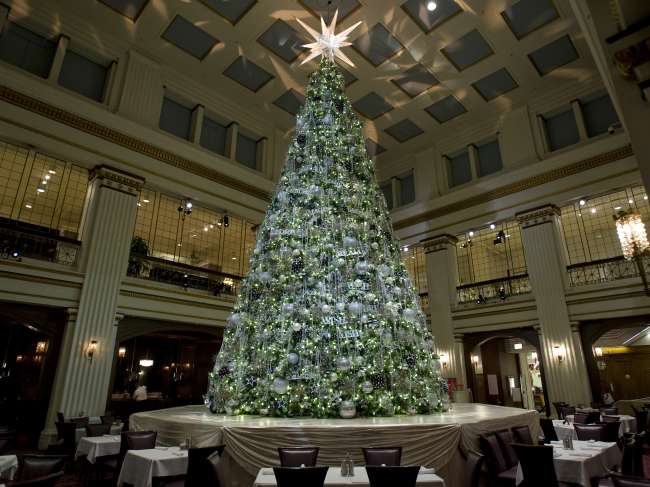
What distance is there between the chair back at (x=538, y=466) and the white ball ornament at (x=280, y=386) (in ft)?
8.64

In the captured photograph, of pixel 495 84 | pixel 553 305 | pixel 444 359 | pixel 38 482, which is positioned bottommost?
pixel 38 482

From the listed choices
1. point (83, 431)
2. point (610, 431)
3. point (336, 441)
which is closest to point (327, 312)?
point (336, 441)

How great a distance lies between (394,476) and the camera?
2.91 metres

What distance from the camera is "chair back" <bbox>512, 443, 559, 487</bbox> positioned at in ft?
11.6

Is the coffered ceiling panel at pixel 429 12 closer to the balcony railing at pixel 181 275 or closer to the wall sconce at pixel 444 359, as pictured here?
the balcony railing at pixel 181 275

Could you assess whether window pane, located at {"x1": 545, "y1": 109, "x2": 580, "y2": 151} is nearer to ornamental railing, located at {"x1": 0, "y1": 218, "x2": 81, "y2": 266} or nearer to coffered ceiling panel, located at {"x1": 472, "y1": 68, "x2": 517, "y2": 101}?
coffered ceiling panel, located at {"x1": 472, "y1": 68, "x2": 517, "y2": 101}

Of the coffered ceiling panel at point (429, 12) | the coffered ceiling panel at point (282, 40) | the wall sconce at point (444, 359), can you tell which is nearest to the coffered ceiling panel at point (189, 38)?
the coffered ceiling panel at point (282, 40)

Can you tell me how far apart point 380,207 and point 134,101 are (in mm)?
7178

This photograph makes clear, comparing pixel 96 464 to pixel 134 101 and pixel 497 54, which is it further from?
pixel 497 54

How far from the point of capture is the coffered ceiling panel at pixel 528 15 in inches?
374

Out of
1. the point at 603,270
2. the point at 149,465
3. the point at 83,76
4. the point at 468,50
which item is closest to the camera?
the point at 149,465

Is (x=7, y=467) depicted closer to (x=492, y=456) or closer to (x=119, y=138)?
(x=492, y=456)

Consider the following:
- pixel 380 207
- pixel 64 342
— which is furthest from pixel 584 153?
pixel 64 342

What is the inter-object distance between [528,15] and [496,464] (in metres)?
9.95
